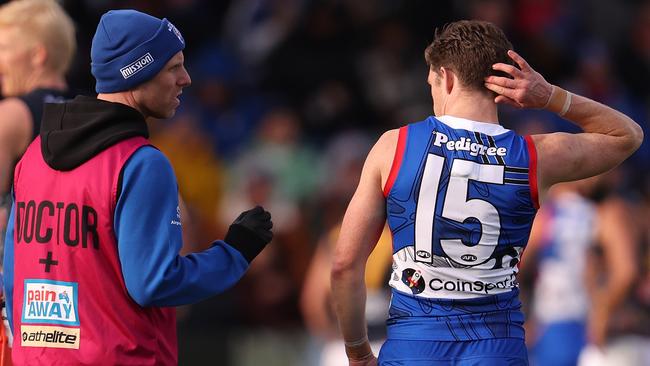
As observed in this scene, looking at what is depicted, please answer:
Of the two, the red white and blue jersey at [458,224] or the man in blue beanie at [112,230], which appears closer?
the man in blue beanie at [112,230]

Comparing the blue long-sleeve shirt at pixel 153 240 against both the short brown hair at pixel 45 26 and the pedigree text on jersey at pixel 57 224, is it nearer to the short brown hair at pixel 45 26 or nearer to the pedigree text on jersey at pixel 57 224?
the pedigree text on jersey at pixel 57 224

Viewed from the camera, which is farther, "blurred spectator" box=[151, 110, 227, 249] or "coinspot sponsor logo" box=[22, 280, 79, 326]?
"blurred spectator" box=[151, 110, 227, 249]

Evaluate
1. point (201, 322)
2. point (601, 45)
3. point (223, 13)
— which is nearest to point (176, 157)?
point (201, 322)

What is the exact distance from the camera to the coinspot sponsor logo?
459cm

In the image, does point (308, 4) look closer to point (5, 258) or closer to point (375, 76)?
point (375, 76)

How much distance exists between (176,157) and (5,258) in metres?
7.94

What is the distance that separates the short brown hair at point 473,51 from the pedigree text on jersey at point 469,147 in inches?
10.0

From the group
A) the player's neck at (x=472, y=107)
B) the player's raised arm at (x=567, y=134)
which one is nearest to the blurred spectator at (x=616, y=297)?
the player's raised arm at (x=567, y=134)

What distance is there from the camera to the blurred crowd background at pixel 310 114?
11578mm

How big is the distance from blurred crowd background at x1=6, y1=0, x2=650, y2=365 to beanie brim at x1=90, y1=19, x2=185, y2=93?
5.54 meters

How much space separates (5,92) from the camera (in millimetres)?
6152

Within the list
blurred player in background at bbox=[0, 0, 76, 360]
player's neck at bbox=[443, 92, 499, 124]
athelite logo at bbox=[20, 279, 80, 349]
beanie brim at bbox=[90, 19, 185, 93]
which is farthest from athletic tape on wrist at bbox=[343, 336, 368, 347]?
blurred player in background at bbox=[0, 0, 76, 360]

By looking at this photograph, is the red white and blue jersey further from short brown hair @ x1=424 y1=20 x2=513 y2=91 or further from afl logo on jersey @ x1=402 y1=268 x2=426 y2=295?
short brown hair @ x1=424 y1=20 x2=513 y2=91

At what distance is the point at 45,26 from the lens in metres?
6.04
